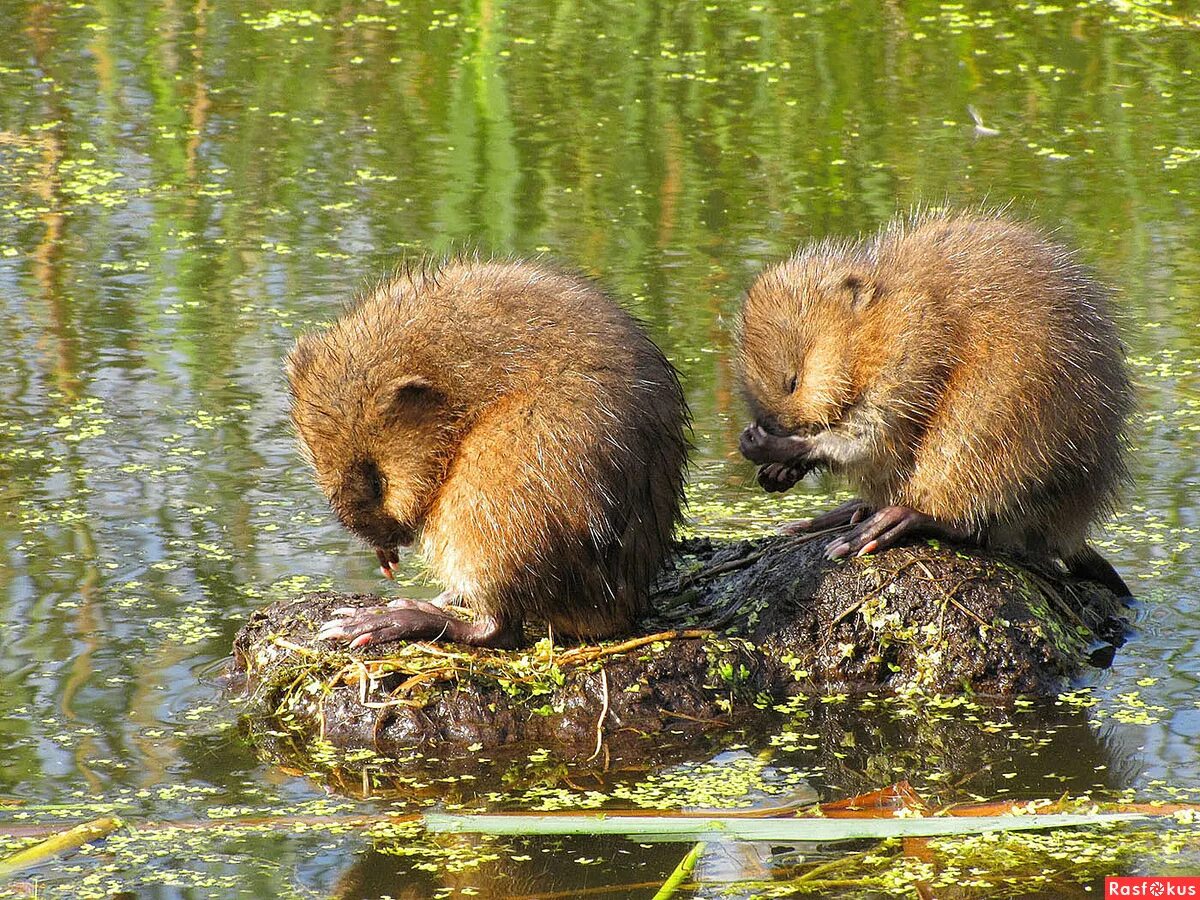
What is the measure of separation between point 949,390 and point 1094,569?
935 millimetres

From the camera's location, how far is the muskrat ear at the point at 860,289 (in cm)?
576

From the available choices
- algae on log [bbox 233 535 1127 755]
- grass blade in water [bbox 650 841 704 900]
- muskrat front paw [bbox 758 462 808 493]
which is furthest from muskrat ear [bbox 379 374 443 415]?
grass blade in water [bbox 650 841 704 900]

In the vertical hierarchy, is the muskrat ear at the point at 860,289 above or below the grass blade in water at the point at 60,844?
above

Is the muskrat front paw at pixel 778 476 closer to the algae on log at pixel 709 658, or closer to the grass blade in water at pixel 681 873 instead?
the algae on log at pixel 709 658

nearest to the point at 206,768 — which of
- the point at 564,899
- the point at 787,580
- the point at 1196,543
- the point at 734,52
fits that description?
the point at 564,899

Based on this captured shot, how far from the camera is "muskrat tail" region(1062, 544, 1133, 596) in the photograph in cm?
608

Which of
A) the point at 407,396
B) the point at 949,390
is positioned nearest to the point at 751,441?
the point at 949,390

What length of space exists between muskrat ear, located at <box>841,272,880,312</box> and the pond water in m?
1.29

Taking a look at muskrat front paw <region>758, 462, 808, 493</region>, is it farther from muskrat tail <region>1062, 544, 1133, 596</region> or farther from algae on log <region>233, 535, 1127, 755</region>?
muskrat tail <region>1062, 544, 1133, 596</region>

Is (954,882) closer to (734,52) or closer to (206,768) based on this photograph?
(206,768)

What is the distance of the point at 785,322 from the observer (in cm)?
584

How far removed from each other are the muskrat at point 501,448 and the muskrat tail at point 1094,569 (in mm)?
1536

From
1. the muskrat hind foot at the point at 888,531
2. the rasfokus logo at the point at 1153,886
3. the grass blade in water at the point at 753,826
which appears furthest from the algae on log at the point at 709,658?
the rasfokus logo at the point at 1153,886

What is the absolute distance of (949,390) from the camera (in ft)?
18.7
